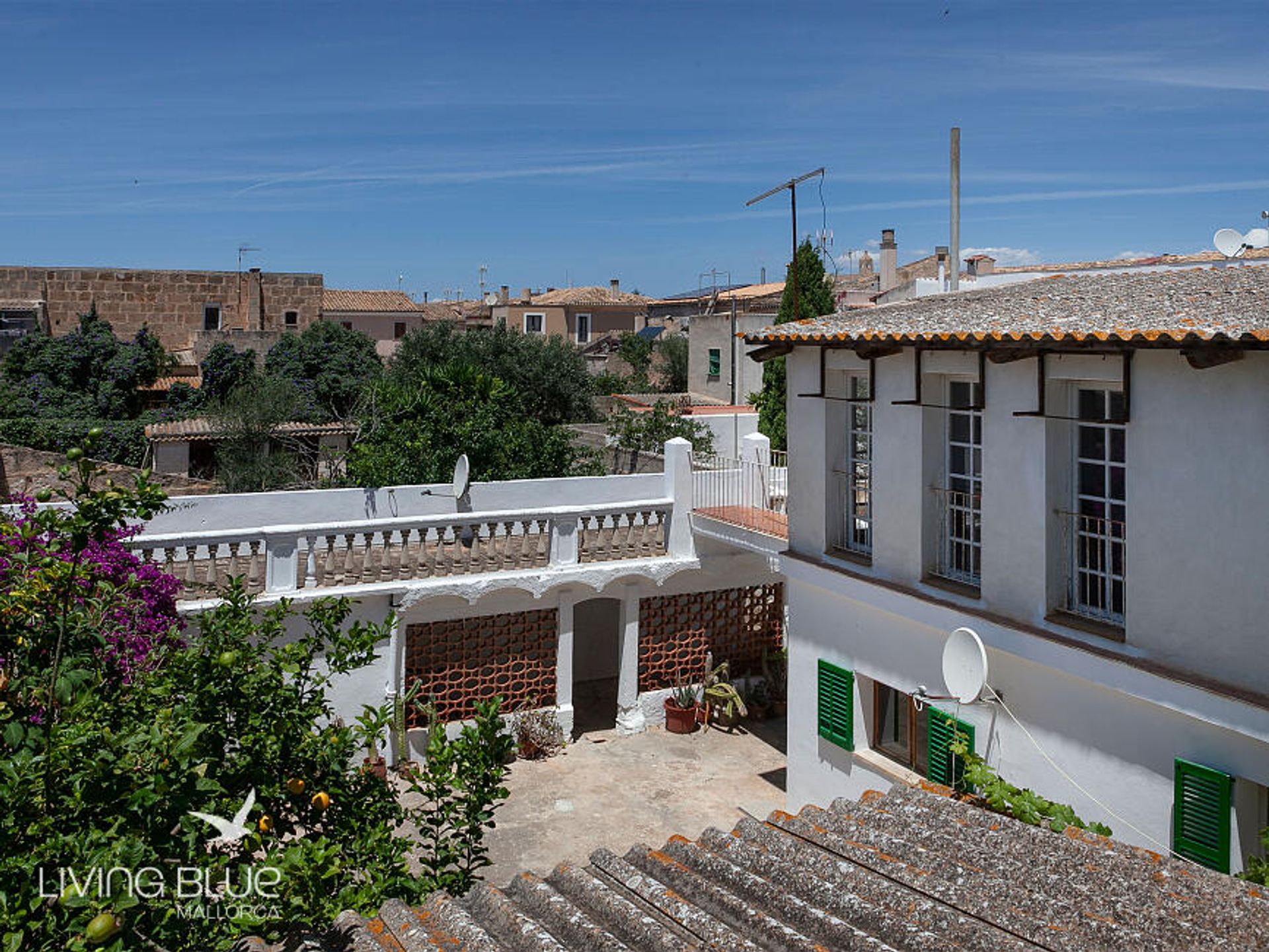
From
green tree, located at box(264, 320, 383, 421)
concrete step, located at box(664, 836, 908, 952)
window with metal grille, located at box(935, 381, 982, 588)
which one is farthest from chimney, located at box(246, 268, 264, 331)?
concrete step, located at box(664, 836, 908, 952)

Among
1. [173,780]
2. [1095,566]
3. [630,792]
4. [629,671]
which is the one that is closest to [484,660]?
[629,671]

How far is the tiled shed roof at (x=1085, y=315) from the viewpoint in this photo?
8.07 meters

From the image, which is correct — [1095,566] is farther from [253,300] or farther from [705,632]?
[253,300]

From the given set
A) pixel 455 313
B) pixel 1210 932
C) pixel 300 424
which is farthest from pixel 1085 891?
pixel 455 313

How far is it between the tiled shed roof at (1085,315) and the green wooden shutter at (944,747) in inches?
148

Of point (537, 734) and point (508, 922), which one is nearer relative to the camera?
point (508, 922)

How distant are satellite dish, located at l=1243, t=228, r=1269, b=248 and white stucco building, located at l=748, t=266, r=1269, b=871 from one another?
134cm

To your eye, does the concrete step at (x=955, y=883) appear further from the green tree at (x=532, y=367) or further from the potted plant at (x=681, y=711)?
the green tree at (x=532, y=367)

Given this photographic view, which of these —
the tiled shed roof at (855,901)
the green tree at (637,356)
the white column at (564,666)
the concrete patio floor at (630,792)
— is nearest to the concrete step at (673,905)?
the tiled shed roof at (855,901)

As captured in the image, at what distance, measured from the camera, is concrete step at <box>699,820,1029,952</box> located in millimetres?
5090

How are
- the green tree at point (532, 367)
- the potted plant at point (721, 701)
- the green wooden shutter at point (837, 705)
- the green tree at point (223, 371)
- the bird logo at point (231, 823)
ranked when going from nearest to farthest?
the bird logo at point (231, 823) → the green wooden shutter at point (837, 705) → the potted plant at point (721, 701) → the green tree at point (532, 367) → the green tree at point (223, 371)

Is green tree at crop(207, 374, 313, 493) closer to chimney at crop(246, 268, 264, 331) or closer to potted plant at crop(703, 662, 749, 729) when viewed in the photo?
potted plant at crop(703, 662, 749, 729)

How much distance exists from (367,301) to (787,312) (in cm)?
4131

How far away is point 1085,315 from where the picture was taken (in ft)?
30.9
